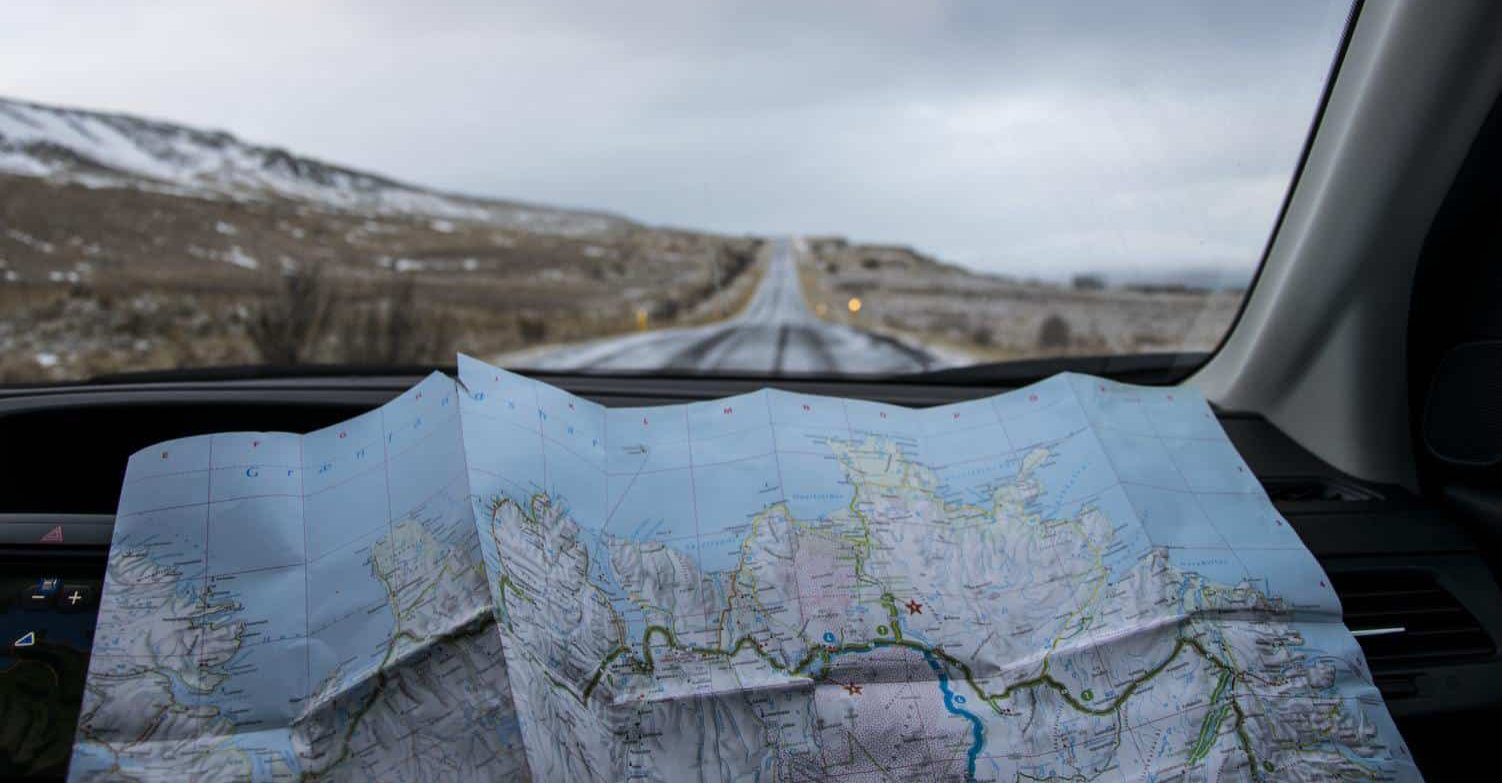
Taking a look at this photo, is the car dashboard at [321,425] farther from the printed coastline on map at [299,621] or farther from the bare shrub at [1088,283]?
the bare shrub at [1088,283]

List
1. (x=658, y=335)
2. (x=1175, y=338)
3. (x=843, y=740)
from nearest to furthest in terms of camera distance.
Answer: (x=843, y=740) → (x=1175, y=338) → (x=658, y=335)

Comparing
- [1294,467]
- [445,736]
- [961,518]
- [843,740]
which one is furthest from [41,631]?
[1294,467]

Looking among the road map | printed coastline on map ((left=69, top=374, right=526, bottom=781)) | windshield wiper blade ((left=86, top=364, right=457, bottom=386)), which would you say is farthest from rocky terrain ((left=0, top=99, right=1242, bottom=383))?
printed coastline on map ((left=69, top=374, right=526, bottom=781))

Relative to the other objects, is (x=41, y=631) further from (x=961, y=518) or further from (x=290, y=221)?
(x=290, y=221)

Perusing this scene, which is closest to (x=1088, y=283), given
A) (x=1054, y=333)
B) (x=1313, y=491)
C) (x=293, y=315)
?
(x=1054, y=333)

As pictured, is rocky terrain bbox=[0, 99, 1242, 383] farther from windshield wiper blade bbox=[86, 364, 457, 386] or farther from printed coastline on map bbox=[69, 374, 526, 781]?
printed coastline on map bbox=[69, 374, 526, 781]

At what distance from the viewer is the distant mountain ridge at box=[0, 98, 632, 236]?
2.36 metres

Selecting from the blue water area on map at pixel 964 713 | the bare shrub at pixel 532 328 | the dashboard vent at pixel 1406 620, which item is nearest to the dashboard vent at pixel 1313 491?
the dashboard vent at pixel 1406 620

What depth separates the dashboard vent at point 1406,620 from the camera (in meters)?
1.56

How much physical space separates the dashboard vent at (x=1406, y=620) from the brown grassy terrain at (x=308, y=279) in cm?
179

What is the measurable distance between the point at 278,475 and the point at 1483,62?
88.9 inches

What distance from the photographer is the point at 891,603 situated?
4.32ft

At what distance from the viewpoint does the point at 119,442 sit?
185 centimetres

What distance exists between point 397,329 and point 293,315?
414 millimetres
